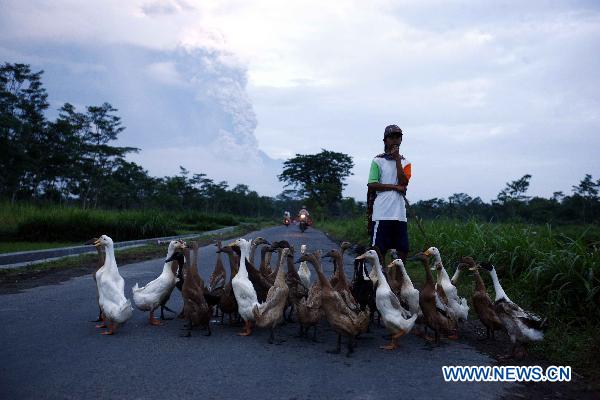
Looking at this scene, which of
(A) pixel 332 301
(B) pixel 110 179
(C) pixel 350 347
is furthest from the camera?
(B) pixel 110 179

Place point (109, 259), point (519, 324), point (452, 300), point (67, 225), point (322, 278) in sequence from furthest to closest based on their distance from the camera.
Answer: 1. point (67, 225)
2. point (109, 259)
3. point (452, 300)
4. point (322, 278)
5. point (519, 324)

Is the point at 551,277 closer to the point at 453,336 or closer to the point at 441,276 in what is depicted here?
the point at 441,276

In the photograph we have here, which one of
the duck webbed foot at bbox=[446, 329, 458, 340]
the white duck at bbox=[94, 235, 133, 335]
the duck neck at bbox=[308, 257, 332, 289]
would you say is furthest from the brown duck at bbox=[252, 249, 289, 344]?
the duck webbed foot at bbox=[446, 329, 458, 340]

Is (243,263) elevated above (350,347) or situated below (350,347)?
above

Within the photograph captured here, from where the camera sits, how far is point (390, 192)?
6.09m

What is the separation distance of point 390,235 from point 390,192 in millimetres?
588

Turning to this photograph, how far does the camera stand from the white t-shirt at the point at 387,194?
6.07m

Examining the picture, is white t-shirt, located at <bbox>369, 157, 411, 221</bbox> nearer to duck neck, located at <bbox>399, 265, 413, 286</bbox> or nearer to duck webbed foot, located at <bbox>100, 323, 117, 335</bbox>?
duck neck, located at <bbox>399, 265, 413, 286</bbox>

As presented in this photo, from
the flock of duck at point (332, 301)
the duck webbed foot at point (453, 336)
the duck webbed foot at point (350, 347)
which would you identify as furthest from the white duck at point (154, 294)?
the duck webbed foot at point (453, 336)

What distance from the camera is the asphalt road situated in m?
3.51

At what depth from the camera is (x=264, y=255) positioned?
23.0ft

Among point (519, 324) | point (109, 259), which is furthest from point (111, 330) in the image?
point (519, 324)

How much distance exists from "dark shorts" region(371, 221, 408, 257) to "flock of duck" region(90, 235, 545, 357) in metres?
0.23

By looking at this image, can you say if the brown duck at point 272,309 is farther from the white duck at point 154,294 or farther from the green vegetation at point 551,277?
the green vegetation at point 551,277
